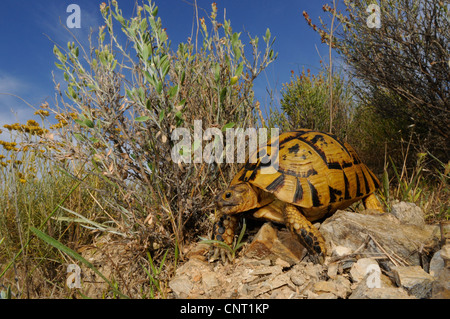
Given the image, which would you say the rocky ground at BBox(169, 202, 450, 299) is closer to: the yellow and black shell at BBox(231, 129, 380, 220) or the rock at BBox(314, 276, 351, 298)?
the rock at BBox(314, 276, 351, 298)

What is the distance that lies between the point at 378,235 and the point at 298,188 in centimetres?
73

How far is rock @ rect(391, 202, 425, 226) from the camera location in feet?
9.69

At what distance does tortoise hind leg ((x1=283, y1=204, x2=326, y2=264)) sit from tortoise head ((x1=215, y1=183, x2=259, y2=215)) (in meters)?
0.35

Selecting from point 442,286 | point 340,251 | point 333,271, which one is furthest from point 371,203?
point 442,286

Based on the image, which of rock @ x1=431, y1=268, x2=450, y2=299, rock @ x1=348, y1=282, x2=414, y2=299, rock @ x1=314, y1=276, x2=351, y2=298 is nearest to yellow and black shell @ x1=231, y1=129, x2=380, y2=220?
rock @ x1=314, y1=276, x2=351, y2=298

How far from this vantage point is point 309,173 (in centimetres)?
287

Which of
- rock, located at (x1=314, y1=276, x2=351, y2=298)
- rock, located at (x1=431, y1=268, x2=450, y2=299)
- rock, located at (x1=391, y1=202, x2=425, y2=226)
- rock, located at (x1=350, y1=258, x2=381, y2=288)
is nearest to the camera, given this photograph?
rock, located at (x1=431, y1=268, x2=450, y2=299)

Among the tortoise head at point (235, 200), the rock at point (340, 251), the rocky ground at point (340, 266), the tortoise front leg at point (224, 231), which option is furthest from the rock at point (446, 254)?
the tortoise front leg at point (224, 231)

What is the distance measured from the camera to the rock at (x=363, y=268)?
233cm

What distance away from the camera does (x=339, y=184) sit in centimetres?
296

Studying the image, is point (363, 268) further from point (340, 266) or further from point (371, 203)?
point (371, 203)

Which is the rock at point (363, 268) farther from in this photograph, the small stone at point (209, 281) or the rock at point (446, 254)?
the small stone at point (209, 281)
